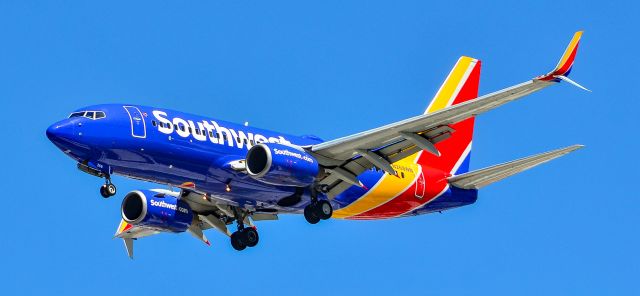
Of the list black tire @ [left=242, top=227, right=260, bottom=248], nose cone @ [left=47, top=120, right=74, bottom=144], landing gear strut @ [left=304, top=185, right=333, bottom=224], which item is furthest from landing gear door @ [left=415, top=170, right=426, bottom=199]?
nose cone @ [left=47, top=120, right=74, bottom=144]

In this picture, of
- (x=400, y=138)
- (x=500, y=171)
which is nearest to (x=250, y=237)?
(x=400, y=138)

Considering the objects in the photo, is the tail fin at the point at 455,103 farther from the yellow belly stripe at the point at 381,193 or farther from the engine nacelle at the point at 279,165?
the engine nacelle at the point at 279,165

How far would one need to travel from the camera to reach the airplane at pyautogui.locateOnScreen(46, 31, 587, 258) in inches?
2028

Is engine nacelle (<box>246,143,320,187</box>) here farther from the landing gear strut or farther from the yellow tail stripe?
the yellow tail stripe

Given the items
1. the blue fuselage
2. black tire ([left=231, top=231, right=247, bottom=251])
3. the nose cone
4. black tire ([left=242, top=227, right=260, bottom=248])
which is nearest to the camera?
the nose cone

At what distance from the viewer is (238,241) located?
59531mm

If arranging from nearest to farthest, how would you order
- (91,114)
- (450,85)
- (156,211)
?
(91,114) → (156,211) → (450,85)

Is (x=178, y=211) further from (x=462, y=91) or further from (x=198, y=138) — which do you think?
(x=462, y=91)

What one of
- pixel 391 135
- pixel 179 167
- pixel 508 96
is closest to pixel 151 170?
pixel 179 167

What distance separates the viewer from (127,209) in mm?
59000

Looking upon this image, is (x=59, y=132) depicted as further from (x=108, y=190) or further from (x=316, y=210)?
(x=316, y=210)

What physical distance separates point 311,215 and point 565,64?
1362cm

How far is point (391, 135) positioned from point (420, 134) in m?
1.16

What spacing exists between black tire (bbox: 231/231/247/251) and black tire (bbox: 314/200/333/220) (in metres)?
5.27
